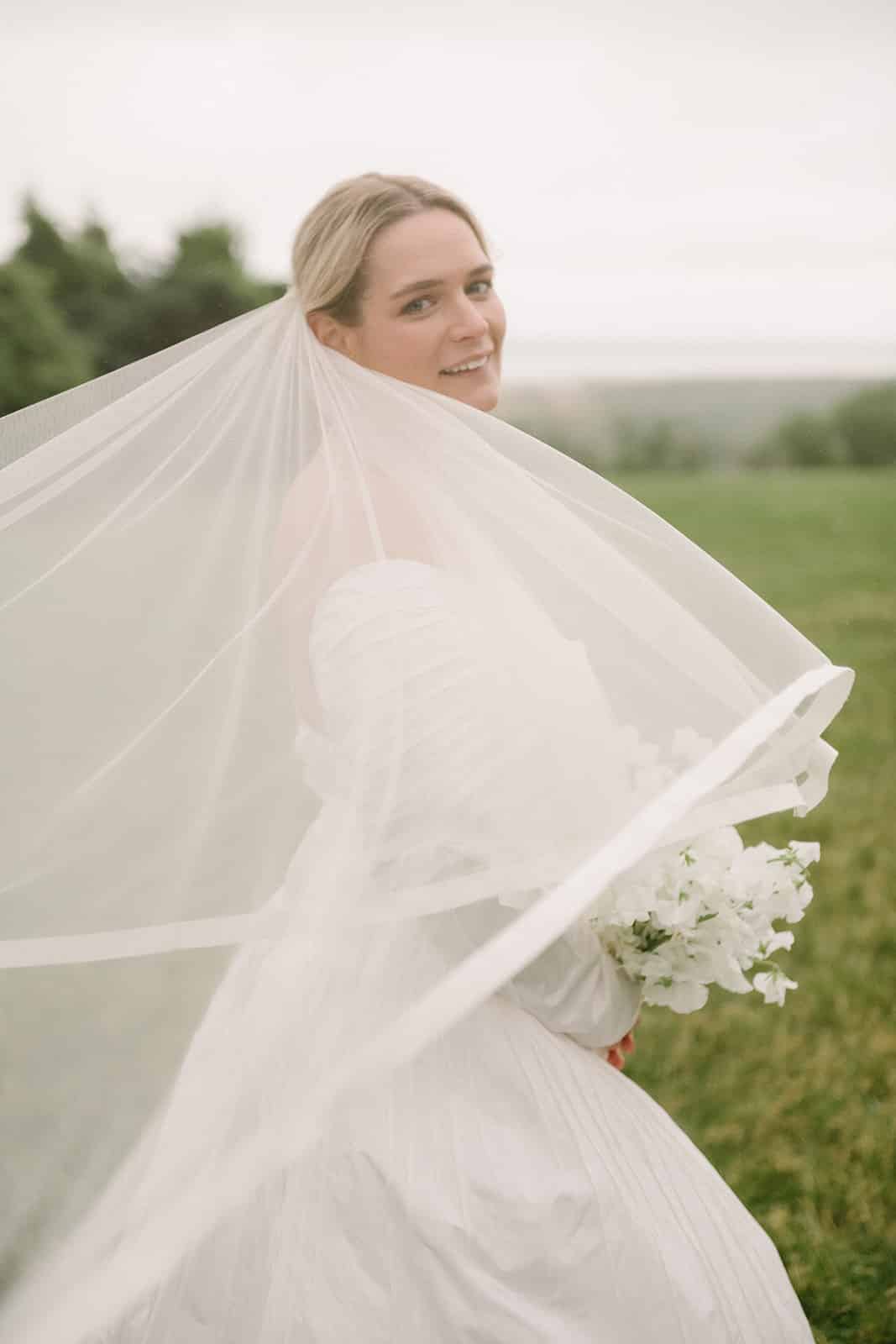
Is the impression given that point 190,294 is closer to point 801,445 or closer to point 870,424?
point 801,445

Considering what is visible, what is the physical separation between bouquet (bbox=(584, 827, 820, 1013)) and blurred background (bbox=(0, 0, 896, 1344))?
1201 mm

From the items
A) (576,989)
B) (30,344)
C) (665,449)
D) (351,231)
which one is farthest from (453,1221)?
(30,344)

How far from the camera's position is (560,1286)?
1609 millimetres

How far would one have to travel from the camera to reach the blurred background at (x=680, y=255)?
3.93 meters

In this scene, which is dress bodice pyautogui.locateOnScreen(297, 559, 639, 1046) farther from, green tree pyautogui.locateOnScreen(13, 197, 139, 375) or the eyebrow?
green tree pyautogui.locateOnScreen(13, 197, 139, 375)

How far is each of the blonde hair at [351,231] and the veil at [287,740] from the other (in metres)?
0.33

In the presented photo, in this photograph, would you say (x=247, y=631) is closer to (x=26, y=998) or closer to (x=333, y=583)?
(x=333, y=583)

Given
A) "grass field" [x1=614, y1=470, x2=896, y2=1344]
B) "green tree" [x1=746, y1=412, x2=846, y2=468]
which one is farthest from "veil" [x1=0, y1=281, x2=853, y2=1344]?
"green tree" [x1=746, y1=412, x2=846, y2=468]

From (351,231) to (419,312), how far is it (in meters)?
0.20

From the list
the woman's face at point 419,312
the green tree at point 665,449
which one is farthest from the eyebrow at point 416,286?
the green tree at point 665,449

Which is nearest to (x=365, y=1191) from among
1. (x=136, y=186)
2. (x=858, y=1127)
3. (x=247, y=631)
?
(x=247, y=631)

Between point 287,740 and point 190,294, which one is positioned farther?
point 190,294

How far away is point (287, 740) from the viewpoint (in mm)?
1695

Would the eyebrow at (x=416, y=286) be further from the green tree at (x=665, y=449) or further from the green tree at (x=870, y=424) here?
the green tree at (x=870, y=424)
